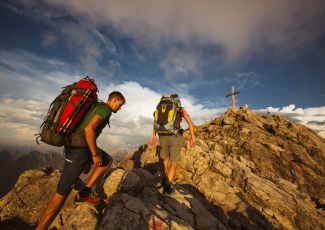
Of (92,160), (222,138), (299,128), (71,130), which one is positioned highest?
(299,128)

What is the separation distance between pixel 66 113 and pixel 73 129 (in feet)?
1.41

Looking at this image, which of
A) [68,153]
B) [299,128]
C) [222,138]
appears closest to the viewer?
[68,153]

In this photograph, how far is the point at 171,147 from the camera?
810 centimetres

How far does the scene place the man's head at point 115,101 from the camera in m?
5.36

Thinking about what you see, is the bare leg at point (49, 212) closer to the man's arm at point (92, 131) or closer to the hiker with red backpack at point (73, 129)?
the hiker with red backpack at point (73, 129)

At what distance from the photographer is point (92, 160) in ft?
17.5

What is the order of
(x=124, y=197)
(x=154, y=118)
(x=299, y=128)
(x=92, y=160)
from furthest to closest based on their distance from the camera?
(x=299, y=128)
(x=154, y=118)
(x=124, y=197)
(x=92, y=160)

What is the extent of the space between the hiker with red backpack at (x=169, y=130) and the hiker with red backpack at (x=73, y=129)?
3.10 metres

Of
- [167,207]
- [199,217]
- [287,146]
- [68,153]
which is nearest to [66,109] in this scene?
[68,153]

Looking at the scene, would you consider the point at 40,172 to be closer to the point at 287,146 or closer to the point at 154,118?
the point at 154,118

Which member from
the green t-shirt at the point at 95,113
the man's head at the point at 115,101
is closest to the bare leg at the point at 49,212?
the green t-shirt at the point at 95,113

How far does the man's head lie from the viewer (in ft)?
17.6

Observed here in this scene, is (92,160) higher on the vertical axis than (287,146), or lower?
lower

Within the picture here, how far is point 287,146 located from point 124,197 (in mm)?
22903
